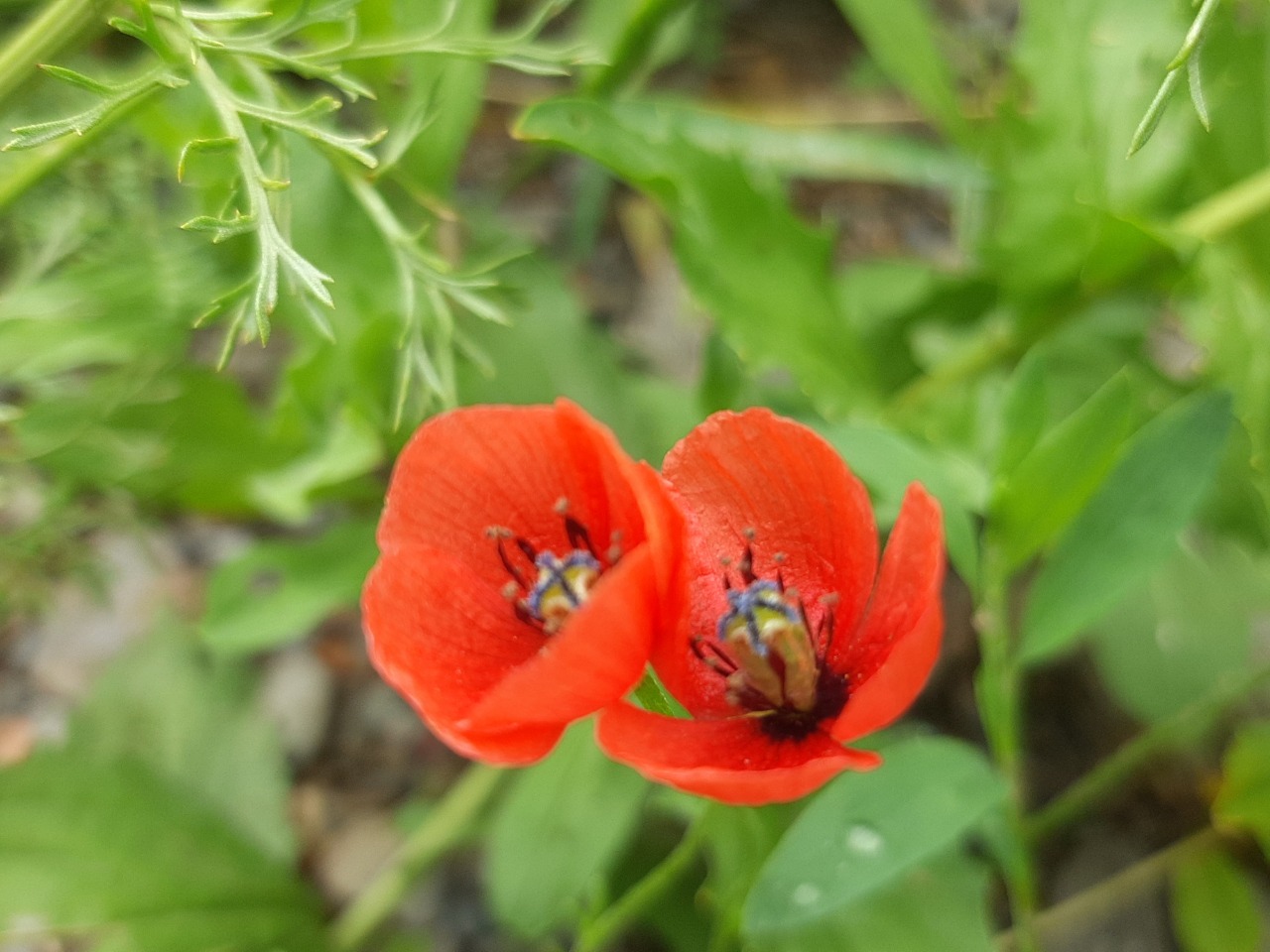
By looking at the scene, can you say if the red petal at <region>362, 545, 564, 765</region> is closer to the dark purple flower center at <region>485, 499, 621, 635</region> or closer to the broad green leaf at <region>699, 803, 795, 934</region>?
the dark purple flower center at <region>485, 499, 621, 635</region>

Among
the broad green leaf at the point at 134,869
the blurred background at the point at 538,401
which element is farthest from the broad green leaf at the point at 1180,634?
the broad green leaf at the point at 134,869

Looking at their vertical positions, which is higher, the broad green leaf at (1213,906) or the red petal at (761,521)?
the red petal at (761,521)

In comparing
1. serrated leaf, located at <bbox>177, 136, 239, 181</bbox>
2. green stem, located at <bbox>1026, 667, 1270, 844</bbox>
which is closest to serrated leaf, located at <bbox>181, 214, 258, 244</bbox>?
serrated leaf, located at <bbox>177, 136, 239, 181</bbox>

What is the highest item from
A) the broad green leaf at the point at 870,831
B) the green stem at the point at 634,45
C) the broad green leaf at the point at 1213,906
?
the green stem at the point at 634,45

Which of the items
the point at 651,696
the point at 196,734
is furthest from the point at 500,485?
the point at 196,734

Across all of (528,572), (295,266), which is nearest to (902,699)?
(528,572)

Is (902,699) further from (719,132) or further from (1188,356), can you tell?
(1188,356)

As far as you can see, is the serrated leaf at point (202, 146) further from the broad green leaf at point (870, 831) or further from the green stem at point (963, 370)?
the green stem at point (963, 370)
